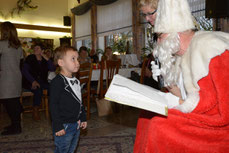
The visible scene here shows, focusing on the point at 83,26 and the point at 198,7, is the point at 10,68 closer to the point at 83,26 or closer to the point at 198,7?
the point at 198,7

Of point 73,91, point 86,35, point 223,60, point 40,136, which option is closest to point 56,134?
point 73,91

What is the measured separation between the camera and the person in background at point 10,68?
2598 mm

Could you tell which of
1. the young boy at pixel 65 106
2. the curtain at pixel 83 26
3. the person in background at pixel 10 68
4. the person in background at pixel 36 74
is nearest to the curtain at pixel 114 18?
the curtain at pixel 83 26

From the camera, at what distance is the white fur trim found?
88 centimetres

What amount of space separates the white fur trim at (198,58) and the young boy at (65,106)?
87cm

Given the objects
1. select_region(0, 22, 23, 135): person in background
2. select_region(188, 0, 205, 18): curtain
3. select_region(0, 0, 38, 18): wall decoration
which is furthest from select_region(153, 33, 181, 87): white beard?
select_region(0, 0, 38, 18): wall decoration

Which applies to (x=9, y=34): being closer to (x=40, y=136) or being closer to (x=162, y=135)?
(x=40, y=136)

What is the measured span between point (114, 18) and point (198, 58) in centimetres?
807

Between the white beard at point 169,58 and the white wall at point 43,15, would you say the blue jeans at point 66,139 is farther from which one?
the white wall at point 43,15

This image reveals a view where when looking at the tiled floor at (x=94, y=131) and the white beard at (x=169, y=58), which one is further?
the tiled floor at (x=94, y=131)

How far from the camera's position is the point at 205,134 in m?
0.89

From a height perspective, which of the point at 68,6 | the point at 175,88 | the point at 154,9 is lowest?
Result: the point at 175,88

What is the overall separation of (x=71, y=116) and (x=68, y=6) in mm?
11259

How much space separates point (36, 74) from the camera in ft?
11.8
